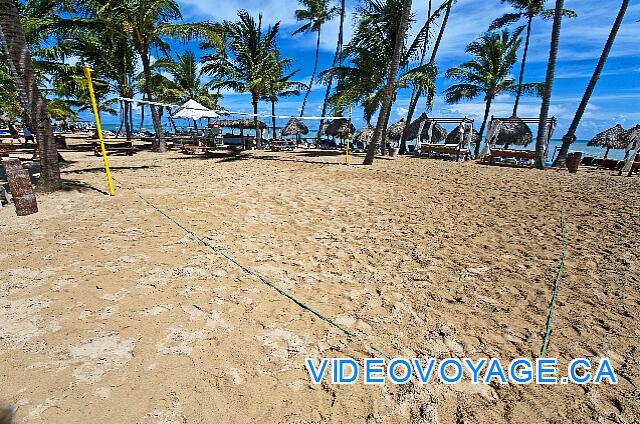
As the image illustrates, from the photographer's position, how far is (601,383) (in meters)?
2.17

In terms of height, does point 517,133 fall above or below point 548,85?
below

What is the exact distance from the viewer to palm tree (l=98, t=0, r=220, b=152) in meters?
12.6

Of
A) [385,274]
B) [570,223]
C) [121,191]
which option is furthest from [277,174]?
[570,223]

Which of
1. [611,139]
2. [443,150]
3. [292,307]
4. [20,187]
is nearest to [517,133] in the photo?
[611,139]

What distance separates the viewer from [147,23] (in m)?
13.2

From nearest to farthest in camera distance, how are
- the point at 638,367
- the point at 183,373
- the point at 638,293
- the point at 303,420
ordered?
the point at 303,420 < the point at 183,373 < the point at 638,367 < the point at 638,293

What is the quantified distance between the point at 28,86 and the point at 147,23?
9812 millimetres

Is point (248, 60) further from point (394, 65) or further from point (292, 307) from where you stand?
point (292, 307)

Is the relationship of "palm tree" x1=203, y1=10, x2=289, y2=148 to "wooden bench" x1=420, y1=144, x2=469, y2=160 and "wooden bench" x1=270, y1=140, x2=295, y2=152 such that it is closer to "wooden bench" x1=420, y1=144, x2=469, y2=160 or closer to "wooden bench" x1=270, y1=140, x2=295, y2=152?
"wooden bench" x1=270, y1=140, x2=295, y2=152

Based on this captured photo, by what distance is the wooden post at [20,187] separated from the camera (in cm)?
496

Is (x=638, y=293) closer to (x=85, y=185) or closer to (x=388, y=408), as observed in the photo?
(x=388, y=408)

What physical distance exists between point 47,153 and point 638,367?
976 cm

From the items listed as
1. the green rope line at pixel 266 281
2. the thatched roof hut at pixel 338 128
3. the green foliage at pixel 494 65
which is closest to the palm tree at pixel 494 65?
the green foliage at pixel 494 65

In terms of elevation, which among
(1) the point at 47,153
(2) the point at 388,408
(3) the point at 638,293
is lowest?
(2) the point at 388,408
